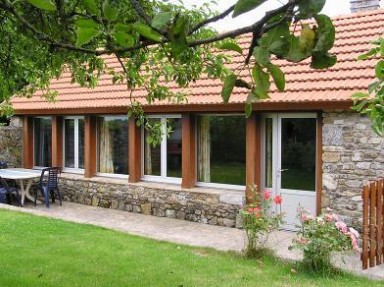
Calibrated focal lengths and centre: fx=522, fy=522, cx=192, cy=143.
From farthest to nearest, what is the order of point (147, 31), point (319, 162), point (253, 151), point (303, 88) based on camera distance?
point (253, 151)
point (303, 88)
point (319, 162)
point (147, 31)

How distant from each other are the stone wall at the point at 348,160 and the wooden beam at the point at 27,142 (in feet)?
31.6

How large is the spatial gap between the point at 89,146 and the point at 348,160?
282 inches

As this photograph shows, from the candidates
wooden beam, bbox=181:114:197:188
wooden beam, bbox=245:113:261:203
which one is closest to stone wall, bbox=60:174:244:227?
wooden beam, bbox=181:114:197:188

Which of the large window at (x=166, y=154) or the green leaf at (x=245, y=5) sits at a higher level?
the green leaf at (x=245, y=5)

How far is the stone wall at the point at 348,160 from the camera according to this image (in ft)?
28.8

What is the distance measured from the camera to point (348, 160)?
9016 mm

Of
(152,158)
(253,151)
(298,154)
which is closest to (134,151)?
(152,158)

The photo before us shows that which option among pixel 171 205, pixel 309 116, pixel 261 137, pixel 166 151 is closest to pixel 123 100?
pixel 166 151

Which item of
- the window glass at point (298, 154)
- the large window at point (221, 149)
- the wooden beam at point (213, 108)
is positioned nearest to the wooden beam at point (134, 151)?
the wooden beam at point (213, 108)

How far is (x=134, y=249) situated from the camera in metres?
8.27

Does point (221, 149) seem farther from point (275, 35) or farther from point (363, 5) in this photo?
point (275, 35)

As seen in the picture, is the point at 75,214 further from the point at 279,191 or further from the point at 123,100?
the point at 279,191

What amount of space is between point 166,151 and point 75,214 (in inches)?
101

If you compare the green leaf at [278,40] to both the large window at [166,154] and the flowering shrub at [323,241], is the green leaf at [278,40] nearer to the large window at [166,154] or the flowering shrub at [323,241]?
the flowering shrub at [323,241]
